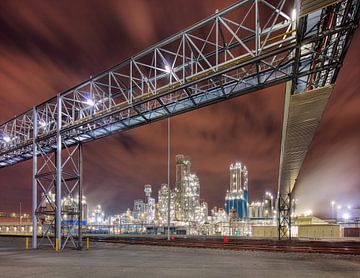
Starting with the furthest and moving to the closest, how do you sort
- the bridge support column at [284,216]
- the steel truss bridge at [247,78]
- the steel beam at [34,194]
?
the bridge support column at [284,216]
the steel beam at [34,194]
the steel truss bridge at [247,78]

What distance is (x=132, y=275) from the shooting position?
12.5m

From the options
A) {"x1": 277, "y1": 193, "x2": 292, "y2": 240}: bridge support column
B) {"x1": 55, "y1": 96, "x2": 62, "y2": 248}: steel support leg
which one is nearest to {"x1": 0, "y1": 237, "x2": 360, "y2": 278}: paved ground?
{"x1": 55, "y1": 96, "x2": 62, "y2": 248}: steel support leg

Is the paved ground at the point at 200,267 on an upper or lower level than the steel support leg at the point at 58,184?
lower

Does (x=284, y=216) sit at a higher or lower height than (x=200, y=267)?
lower

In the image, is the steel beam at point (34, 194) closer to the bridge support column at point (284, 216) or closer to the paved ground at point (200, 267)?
the paved ground at point (200, 267)

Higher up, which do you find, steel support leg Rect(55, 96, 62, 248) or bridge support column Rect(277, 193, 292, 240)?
steel support leg Rect(55, 96, 62, 248)

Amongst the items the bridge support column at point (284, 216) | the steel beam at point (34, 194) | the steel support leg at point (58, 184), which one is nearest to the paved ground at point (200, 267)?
the steel support leg at point (58, 184)

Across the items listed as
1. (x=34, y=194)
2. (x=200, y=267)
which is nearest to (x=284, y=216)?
(x=200, y=267)

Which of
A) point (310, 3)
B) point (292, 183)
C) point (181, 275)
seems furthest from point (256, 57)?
point (292, 183)

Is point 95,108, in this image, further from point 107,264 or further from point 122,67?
point 107,264

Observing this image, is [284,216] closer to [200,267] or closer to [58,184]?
[200,267]

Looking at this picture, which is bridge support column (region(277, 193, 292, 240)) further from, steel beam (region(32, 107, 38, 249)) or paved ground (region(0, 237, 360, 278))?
steel beam (region(32, 107, 38, 249))

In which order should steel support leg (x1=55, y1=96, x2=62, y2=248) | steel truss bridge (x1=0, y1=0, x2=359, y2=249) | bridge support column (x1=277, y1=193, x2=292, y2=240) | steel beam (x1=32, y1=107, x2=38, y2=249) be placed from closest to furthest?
steel truss bridge (x1=0, y1=0, x2=359, y2=249) → steel support leg (x1=55, y1=96, x2=62, y2=248) → steel beam (x1=32, y1=107, x2=38, y2=249) → bridge support column (x1=277, y1=193, x2=292, y2=240)

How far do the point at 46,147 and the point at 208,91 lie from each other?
16.1m
